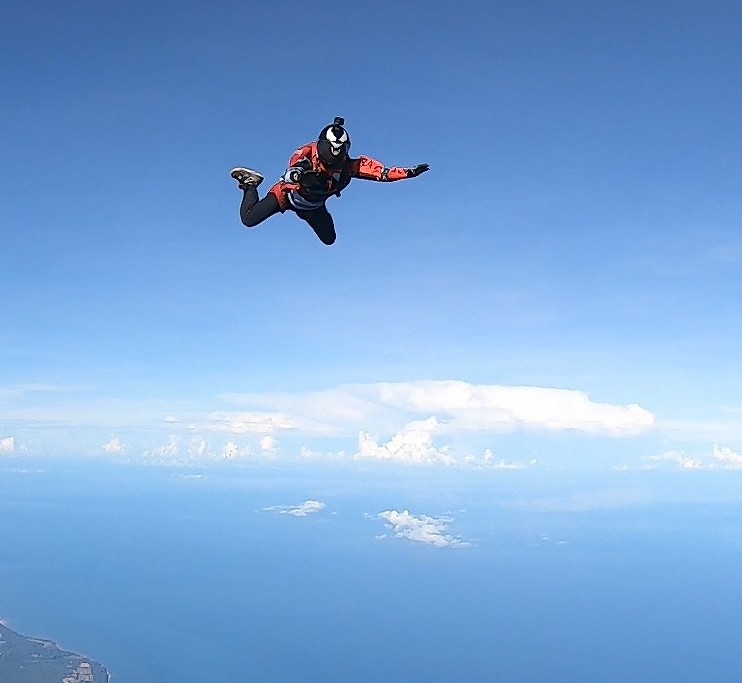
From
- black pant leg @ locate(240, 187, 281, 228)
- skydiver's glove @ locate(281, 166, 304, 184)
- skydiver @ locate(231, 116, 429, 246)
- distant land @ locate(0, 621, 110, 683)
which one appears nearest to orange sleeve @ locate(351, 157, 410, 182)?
skydiver @ locate(231, 116, 429, 246)

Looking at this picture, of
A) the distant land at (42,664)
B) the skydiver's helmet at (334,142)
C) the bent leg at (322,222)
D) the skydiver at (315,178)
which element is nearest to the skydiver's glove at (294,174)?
the skydiver at (315,178)

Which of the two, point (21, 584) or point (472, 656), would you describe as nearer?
point (472, 656)

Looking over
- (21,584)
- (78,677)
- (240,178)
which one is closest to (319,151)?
(240,178)

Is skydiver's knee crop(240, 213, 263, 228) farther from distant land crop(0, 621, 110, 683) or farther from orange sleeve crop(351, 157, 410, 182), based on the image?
distant land crop(0, 621, 110, 683)

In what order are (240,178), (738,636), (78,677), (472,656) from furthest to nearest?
1. (738,636)
2. (472,656)
3. (78,677)
4. (240,178)

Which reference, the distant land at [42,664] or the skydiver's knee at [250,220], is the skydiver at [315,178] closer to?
the skydiver's knee at [250,220]

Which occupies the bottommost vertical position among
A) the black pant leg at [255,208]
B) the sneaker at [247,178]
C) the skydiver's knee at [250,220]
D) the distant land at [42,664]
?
the distant land at [42,664]

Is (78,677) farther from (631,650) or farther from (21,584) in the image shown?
(631,650)
